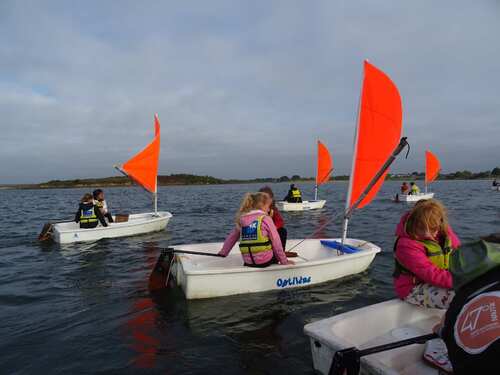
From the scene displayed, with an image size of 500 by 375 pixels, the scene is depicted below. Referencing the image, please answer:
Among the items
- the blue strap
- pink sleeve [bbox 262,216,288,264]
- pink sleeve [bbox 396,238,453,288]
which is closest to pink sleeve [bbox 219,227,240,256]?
pink sleeve [bbox 262,216,288,264]

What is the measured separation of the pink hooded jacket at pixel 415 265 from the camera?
10.8 ft

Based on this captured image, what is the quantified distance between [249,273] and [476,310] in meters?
4.02

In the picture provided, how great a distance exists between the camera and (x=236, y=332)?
4.48 m

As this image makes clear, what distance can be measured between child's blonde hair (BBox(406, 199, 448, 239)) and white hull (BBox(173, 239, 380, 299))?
252 centimetres

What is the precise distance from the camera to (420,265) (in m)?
3.36

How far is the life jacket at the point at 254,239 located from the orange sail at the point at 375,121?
2103mm

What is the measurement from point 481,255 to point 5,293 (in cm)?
748

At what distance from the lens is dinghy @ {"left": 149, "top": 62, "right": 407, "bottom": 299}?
18.1 feet

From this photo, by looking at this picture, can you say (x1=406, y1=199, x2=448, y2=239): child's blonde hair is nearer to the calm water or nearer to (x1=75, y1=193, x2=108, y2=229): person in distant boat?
the calm water

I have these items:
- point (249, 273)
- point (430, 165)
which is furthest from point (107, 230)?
point (430, 165)

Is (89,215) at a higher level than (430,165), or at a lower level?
lower

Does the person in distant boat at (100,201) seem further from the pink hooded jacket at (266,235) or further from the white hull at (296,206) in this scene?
the white hull at (296,206)

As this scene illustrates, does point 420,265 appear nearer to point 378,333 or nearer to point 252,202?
point 378,333

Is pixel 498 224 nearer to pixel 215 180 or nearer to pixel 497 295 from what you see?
pixel 497 295
